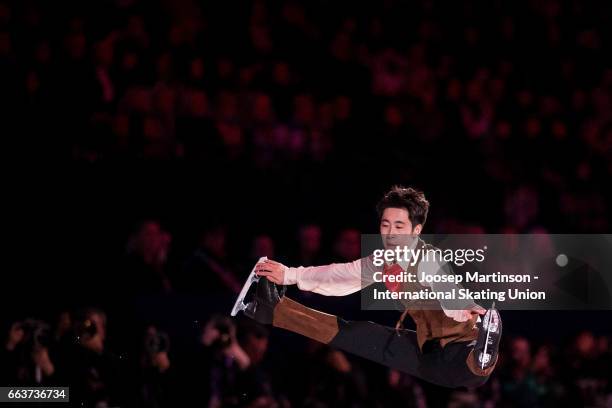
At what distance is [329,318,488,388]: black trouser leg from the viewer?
4883 mm

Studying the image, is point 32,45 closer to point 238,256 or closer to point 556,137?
point 238,256

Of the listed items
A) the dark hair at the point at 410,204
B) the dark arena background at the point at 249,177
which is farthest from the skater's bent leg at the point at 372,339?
the dark hair at the point at 410,204

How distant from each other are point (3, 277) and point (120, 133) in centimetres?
112

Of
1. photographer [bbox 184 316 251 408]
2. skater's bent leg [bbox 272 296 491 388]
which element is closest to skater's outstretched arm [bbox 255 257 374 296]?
skater's bent leg [bbox 272 296 491 388]

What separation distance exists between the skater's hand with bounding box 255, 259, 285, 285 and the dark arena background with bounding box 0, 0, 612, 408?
45cm

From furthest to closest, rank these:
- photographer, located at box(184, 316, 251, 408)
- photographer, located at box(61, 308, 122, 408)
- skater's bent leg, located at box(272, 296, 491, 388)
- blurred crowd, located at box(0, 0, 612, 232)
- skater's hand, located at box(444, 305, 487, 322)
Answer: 1. blurred crowd, located at box(0, 0, 612, 232)
2. photographer, located at box(184, 316, 251, 408)
3. photographer, located at box(61, 308, 122, 408)
4. skater's bent leg, located at box(272, 296, 491, 388)
5. skater's hand, located at box(444, 305, 487, 322)

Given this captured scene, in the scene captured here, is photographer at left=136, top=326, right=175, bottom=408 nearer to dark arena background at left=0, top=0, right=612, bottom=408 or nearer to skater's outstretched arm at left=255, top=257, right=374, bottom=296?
dark arena background at left=0, top=0, right=612, bottom=408

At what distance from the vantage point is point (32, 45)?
22.2ft

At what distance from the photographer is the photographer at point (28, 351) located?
5.69 m

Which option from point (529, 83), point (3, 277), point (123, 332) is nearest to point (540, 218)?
point (529, 83)

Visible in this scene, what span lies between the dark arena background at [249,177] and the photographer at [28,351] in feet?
0.03

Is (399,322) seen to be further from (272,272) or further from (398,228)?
(272,272)

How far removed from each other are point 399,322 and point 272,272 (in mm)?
621

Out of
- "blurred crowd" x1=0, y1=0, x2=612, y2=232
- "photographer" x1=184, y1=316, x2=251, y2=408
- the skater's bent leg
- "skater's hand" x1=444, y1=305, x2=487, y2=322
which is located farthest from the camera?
"blurred crowd" x1=0, y1=0, x2=612, y2=232
